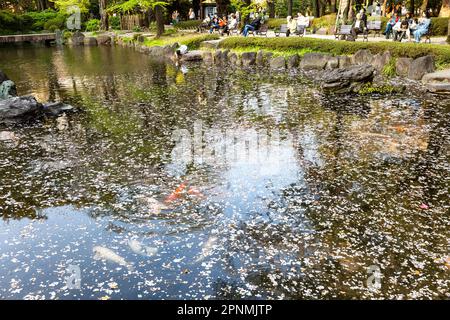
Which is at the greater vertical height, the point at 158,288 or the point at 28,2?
the point at 28,2

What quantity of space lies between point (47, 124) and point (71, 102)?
262 centimetres

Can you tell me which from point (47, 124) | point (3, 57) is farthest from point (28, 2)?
point (47, 124)

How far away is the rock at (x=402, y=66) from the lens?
1539 centimetres

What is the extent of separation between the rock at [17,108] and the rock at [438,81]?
12068mm

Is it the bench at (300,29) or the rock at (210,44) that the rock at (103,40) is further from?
the bench at (300,29)

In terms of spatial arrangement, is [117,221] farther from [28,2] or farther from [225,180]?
[28,2]

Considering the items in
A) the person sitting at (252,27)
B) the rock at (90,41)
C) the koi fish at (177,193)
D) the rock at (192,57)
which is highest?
the person sitting at (252,27)

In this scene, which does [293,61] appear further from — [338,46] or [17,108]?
[17,108]

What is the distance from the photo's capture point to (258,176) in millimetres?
7191

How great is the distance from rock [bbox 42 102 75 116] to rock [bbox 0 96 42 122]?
0.30m

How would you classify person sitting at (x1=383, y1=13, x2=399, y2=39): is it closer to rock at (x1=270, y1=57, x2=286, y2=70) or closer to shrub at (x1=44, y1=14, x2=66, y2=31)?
rock at (x1=270, y1=57, x2=286, y2=70)

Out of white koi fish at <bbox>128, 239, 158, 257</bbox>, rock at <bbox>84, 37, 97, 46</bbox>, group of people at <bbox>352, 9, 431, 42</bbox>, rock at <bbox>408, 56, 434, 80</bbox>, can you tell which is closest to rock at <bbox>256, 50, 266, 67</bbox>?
group of people at <bbox>352, 9, 431, 42</bbox>

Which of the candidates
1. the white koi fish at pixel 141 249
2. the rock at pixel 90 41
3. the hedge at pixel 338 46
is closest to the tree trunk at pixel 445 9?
the hedge at pixel 338 46

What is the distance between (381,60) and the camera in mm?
16609
